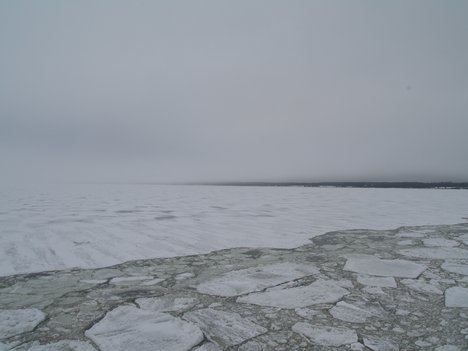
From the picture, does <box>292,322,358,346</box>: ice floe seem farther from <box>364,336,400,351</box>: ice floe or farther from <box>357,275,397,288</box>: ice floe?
<box>357,275,397,288</box>: ice floe

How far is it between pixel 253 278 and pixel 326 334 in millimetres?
1042

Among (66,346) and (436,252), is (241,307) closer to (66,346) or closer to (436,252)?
(66,346)

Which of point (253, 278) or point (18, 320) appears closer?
point (18, 320)

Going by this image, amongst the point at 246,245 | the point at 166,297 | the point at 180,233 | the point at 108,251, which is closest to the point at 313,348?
the point at 166,297

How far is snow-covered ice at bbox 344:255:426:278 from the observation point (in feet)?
9.15

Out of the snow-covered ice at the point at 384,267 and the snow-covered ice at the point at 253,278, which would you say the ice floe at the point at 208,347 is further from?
the snow-covered ice at the point at 384,267

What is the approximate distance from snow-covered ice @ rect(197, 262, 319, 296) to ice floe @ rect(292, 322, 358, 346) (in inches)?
26.0

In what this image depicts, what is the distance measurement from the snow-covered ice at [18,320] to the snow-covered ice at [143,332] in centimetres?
38

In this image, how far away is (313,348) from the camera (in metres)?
1.56

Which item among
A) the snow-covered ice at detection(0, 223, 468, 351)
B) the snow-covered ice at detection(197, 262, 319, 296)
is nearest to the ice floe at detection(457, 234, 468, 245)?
the snow-covered ice at detection(0, 223, 468, 351)

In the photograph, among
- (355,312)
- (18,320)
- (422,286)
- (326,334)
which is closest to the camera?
(326,334)

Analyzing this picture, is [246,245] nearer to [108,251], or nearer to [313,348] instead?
[108,251]

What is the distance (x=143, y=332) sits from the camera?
5.65 feet

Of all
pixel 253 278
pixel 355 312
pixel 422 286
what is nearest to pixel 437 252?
pixel 422 286
